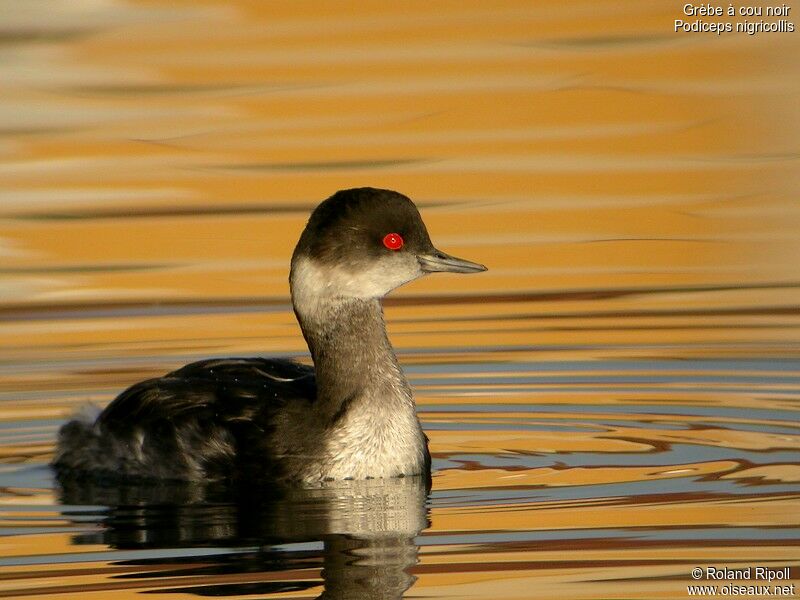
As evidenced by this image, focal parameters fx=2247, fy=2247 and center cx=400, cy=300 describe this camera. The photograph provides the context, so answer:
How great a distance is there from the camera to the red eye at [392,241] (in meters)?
11.1

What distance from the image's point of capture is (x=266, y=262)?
16.4 metres

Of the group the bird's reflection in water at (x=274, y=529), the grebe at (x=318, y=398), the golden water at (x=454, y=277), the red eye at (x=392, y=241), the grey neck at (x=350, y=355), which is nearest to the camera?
the bird's reflection in water at (x=274, y=529)

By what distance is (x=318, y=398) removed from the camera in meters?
11.1

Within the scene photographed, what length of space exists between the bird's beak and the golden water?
93 cm

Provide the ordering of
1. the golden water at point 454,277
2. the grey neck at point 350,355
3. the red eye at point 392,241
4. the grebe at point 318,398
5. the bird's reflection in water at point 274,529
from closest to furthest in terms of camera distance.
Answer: the bird's reflection in water at point 274,529, the golden water at point 454,277, the grebe at point 318,398, the grey neck at point 350,355, the red eye at point 392,241

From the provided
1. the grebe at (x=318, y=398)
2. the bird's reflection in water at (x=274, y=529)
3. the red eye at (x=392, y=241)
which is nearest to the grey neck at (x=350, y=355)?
the grebe at (x=318, y=398)

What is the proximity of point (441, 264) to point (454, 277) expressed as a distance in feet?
17.2

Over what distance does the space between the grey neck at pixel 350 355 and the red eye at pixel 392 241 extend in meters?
0.32

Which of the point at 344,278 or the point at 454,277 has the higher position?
the point at 454,277

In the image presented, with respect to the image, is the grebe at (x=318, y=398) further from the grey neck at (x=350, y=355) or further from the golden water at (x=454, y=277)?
the golden water at (x=454, y=277)

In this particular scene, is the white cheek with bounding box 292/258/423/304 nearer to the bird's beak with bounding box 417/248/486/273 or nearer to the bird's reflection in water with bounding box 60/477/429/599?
the bird's beak with bounding box 417/248/486/273

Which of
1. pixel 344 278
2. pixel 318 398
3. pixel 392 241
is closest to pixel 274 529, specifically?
pixel 318 398

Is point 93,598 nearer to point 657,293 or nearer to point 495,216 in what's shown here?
point 657,293

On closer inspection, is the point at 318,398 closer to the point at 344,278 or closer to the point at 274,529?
the point at 344,278
